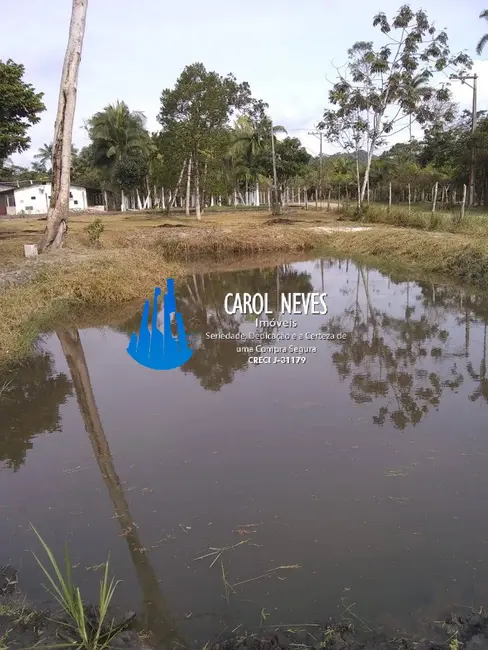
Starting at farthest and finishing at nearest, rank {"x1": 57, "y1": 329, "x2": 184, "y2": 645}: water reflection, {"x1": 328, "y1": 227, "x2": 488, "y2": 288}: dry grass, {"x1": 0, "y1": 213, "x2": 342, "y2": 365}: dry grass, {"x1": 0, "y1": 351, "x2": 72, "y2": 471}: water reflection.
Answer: {"x1": 328, "y1": 227, "x2": 488, "y2": 288}: dry grass, {"x1": 0, "y1": 213, "x2": 342, "y2": 365}: dry grass, {"x1": 0, "y1": 351, "x2": 72, "y2": 471}: water reflection, {"x1": 57, "y1": 329, "x2": 184, "y2": 645}: water reflection

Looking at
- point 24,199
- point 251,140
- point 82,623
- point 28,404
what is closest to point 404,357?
point 28,404

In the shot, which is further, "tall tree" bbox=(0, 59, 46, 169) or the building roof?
the building roof

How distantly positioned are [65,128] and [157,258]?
11.2 feet

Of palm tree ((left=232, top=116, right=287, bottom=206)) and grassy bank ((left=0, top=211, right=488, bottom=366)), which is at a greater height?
palm tree ((left=232, top=116, right=287, bottom=206))

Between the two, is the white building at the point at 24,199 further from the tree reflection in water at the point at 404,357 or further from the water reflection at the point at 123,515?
the water reflection at the point at 123,515

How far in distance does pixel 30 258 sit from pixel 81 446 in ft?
24.1

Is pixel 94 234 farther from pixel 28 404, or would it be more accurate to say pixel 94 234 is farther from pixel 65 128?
pixel 28 404

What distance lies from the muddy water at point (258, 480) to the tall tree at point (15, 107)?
11.5m

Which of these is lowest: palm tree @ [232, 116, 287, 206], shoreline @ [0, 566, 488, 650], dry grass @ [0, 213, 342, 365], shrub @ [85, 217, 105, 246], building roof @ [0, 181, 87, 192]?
shoreline @ [0, 566, 488, 650]

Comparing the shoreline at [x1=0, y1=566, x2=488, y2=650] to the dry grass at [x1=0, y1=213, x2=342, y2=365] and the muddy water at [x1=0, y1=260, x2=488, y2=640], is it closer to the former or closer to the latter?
the muddy water at [x1=0, y1=260, x2=488, y2=640]

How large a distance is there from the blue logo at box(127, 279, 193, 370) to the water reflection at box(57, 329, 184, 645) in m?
0.80

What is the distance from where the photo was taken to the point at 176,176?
2811 cm

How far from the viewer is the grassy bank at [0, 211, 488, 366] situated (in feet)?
28.4

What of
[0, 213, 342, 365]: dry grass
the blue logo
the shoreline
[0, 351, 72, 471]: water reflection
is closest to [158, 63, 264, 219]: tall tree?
[0, 213, 342, 365]: dry grass
